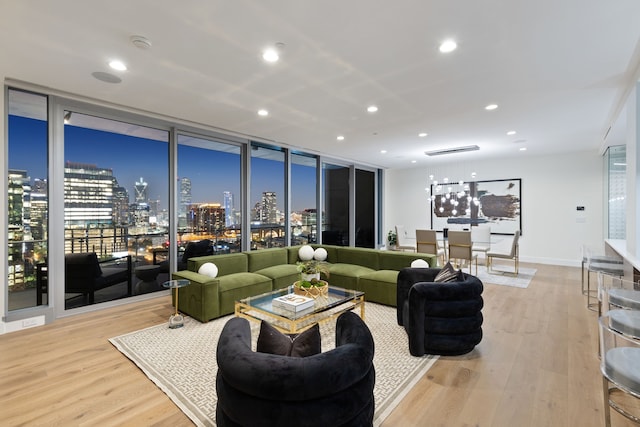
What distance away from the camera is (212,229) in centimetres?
542

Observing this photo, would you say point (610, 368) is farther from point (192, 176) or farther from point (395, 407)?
point (192, 176)

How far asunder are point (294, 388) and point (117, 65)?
3.25 metres

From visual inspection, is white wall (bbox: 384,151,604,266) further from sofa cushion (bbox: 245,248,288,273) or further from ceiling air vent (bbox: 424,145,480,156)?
sofa cushion (bbox: 245,248,288,273)

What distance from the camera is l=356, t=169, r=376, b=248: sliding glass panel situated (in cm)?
912

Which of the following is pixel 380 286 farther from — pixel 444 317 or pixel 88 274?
pixel 88 274

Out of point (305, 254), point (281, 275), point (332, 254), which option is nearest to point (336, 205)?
point (332, 254)

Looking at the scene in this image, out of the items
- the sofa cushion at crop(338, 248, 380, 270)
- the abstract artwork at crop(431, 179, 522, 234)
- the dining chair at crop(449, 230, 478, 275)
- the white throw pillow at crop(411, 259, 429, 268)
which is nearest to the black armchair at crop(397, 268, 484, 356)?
the white throw pillow at crop(411, 259, 429, 268)

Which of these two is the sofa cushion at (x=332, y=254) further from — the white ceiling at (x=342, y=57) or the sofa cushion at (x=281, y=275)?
the white ceiling at (x=342, y=57)

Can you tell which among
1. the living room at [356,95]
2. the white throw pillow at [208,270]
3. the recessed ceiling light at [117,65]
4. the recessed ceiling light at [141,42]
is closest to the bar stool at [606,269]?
the living room at [356,95]

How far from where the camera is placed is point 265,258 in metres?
4.93

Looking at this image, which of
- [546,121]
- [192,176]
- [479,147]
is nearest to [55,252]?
[192,176]

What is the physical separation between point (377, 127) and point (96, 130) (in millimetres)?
4196

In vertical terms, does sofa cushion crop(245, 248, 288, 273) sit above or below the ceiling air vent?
below

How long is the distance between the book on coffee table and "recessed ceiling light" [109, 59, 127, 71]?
2.71 m
